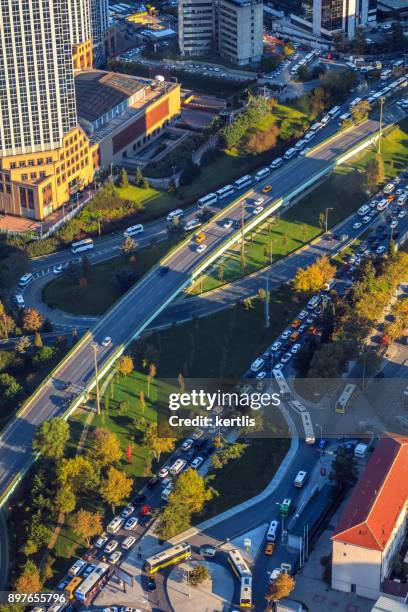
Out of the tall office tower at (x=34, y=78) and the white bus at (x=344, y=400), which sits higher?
the tall office tower at (x=34, y=78)

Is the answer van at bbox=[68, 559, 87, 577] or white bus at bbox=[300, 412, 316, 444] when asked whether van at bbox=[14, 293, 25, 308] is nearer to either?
white bus at bbox=[300, 412, 316, 444]

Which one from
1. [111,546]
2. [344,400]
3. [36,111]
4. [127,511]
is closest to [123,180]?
[36,111]

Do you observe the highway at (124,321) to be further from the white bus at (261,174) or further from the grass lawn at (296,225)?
the white bus at (261,174)

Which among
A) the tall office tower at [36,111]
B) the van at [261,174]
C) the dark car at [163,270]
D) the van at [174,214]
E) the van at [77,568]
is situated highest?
the tall office tower at [36,111]

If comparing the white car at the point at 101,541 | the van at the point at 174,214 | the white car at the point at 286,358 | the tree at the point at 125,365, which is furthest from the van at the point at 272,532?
the van at the point at 174,214

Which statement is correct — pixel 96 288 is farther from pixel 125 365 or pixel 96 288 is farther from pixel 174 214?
pixel 125 365

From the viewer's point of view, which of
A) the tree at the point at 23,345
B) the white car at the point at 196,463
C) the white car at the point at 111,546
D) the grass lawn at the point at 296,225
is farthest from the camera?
the grass lawn at the point at 296,225
